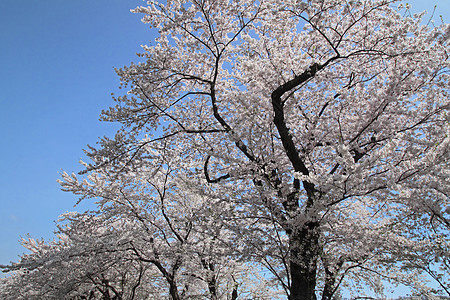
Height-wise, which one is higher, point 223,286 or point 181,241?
point 181,241

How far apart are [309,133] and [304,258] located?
2945mm

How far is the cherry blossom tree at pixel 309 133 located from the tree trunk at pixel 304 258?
0.03m

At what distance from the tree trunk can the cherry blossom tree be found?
0.03 meters

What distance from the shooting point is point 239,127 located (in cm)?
539

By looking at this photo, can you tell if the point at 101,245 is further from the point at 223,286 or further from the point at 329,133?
the point at 329,133

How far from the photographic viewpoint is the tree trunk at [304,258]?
505 centimetres

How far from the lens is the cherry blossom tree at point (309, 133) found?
4879 mm

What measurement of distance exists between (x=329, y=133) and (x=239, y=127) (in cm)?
266

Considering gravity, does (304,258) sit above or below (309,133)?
below

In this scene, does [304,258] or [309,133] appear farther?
[309,133]

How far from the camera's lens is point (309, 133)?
6523mm

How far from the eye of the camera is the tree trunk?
16.6ft

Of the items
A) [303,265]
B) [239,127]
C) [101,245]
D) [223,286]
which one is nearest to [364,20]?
[239,127]

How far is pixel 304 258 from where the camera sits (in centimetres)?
508
